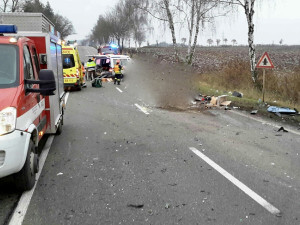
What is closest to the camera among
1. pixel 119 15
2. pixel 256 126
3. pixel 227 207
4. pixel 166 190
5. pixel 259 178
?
pixel 227 207

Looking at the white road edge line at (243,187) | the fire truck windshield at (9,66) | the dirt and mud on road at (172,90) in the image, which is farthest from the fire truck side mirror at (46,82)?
the dirt and mud on road at (172,90)

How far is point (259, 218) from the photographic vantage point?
3768mm

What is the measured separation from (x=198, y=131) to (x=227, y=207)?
443 cm

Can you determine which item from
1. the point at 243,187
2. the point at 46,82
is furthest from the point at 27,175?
the point at 243,187

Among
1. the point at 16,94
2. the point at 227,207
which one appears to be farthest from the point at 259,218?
the point at 16,94

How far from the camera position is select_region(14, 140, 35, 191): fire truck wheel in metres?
4.26

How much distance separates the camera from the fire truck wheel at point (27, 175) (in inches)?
168

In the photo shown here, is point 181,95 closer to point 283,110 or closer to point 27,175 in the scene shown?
point 283,110

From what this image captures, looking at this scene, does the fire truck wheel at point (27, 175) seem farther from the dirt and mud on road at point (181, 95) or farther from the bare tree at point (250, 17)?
the bare tree at point (250, 17)

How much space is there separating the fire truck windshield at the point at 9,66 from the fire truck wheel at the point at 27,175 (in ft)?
2.98

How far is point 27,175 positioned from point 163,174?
81.7 inches

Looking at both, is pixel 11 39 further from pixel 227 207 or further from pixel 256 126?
pixel 256 126

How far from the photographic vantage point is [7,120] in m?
3.80

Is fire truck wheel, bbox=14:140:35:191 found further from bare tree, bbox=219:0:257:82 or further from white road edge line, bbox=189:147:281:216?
bare tree, bbox=219:0:257:82
